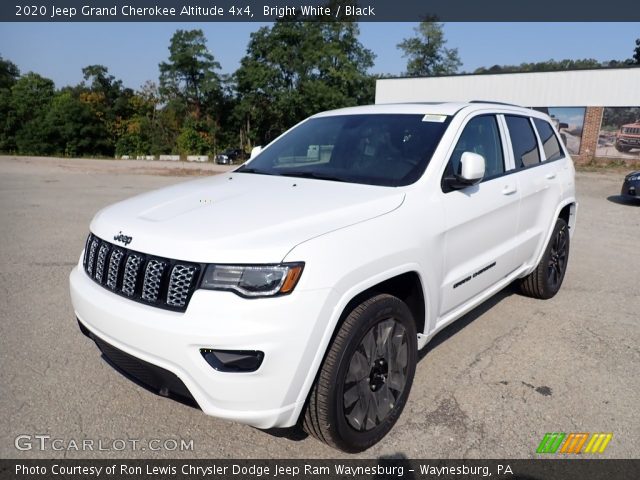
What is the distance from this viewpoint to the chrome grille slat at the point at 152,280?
2.27 m

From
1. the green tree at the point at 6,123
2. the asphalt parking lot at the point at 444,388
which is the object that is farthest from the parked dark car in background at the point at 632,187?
the green tree at the point at 6,123

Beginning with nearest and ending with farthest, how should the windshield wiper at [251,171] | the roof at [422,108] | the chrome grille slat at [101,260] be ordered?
the chrome grille slat at [101,260] → the roof at [422,108] → the windshield wiper at [251,171]

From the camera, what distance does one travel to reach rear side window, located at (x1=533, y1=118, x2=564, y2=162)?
15.4 ft

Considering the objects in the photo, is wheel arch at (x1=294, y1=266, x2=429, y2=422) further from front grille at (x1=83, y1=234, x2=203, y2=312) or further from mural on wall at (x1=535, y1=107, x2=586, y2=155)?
mural on wall at (x1=535, y1=107, x2=586, y2=155)

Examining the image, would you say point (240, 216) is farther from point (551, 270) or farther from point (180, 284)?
point (551, 270)

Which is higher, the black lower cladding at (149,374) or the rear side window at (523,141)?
the rear side window at (523,141)

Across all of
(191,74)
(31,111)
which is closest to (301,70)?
(191,74)

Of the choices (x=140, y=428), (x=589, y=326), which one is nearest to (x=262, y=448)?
(x=140, y=428)

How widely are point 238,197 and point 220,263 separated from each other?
2.66ft

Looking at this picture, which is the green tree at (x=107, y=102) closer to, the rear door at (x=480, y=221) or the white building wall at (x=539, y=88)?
the white building wall at (x=539, y=88)

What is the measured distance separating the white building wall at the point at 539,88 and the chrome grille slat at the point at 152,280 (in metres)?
27.0

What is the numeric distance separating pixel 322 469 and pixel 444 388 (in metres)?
1.12

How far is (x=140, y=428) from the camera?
2773 millimetres

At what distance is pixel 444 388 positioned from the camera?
3.24 meters
